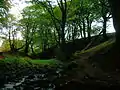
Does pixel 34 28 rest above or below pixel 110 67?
above

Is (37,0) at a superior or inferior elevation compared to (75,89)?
superior

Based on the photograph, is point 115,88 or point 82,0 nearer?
point 115,88

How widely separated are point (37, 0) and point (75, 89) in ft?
65.2

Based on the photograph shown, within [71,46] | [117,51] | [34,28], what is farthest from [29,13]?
[117,51]

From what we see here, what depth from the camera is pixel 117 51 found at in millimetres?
12961

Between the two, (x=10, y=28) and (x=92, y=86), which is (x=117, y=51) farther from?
(x=10, y=28)

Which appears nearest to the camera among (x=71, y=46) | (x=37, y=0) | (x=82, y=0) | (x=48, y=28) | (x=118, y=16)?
(x=118, y=16)

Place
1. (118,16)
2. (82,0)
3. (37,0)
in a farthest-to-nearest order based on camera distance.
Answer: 1. (82,0)
2. (37,0)
3. (118,16)

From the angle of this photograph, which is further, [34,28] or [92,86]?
[34,28]

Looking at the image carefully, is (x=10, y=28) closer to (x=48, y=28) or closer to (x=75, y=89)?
(x=48, y=28)

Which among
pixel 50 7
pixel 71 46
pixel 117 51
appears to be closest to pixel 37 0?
pixel 50 7

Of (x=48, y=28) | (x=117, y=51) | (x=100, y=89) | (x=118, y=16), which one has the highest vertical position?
(x=48, y=28)

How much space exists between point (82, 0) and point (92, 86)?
72.7 ft

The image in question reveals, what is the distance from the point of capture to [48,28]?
48.3 m
